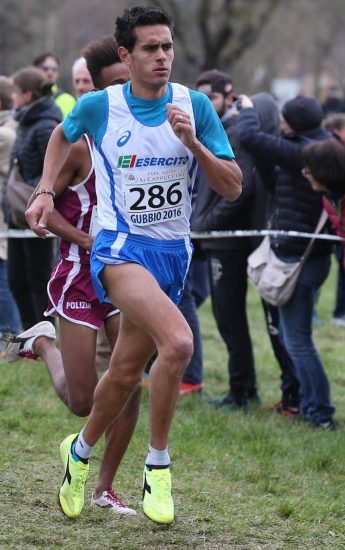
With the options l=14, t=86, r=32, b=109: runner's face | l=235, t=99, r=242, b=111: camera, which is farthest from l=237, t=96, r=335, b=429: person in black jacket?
l=14, t=86, r=32, b=109: runner's face

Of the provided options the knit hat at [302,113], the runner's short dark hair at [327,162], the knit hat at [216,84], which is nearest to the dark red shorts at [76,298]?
the runner's short dark hair at [327,162]

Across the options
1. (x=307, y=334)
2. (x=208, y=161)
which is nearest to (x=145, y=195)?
(x=208, y=161)

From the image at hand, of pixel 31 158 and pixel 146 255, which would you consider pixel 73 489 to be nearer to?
pixel 146 255

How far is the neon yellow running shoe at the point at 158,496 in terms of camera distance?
15.0ft

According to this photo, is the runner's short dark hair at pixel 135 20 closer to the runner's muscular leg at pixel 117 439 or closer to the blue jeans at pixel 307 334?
the runner's muscular leg at pixel 117 439

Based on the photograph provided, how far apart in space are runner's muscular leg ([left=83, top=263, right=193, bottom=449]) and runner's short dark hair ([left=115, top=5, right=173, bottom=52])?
106cm

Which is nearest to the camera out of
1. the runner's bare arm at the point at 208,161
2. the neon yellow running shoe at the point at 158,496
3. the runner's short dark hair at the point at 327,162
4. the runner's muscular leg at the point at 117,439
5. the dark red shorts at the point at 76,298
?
the runner's bare arm at the point at 208,161

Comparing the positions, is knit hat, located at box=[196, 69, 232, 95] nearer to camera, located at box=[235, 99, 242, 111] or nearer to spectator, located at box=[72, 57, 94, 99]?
camera, located at box=[235, 99, 242, 111]

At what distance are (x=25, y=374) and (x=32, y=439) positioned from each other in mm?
1846

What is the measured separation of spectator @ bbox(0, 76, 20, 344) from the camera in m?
9.09

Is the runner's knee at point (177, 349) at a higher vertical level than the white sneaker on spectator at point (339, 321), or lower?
higher

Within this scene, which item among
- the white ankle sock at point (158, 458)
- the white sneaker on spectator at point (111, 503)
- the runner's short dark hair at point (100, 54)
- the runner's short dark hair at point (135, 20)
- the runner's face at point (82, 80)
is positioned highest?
the runner's short dark hair at point (135, 20)

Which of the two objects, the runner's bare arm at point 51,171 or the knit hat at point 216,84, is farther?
the knit hat at point 216,84

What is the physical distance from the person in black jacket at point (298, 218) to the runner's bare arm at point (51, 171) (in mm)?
2664
